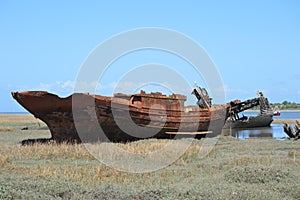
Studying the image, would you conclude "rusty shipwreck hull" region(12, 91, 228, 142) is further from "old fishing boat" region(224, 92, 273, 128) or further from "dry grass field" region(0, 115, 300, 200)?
"old fishing boat" region(224, 92, 273, 128)

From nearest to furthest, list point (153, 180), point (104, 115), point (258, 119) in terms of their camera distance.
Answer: point (153, 180) → point (104, 115) → point (258, 119)

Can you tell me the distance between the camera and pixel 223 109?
1167 inches

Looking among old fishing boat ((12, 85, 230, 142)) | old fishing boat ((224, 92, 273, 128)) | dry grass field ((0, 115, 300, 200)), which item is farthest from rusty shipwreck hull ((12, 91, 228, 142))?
old fishing boat ((224, 92, 273, 128))

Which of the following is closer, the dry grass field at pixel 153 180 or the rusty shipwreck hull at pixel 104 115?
the dry grass field at pixel 153 180

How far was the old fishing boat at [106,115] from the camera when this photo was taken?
20.2 m

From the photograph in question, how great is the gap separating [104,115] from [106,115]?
0.10m

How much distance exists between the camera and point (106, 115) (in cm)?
2069

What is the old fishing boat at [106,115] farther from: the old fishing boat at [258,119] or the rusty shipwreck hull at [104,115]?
the old fishing boat at [258,119]

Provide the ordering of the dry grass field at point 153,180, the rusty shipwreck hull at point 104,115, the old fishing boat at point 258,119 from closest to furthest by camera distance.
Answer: the dry grass field at point 153,180, the rusty shipwreck hull at point 104,115, the old fishing boat at point 258,119

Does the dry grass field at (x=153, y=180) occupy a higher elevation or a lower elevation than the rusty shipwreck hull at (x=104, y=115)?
lower

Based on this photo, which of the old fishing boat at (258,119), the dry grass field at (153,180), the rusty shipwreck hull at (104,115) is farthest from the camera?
the old fishing boat at (258,119)

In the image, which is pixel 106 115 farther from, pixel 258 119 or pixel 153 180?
pixel 258 119

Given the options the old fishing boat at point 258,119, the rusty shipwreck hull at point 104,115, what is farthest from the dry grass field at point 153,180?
the old fishing boat at point 258,119

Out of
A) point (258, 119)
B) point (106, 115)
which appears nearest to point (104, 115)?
point (106, 115)
